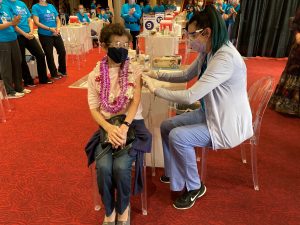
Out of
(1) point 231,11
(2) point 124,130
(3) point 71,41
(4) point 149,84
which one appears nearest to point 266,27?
(1) point 231,11

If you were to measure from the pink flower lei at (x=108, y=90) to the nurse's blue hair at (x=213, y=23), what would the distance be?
1.66ft

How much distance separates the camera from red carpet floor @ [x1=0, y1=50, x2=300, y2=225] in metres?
1.78

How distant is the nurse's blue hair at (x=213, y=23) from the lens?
1514 millimetres

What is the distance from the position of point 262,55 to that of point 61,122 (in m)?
5.23

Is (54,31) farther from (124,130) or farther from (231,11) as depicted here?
(231,11)

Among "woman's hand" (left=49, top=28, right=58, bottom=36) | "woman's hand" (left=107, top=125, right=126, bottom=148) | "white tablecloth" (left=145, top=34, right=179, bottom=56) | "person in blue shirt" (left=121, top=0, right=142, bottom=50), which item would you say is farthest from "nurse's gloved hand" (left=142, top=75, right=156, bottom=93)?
"person in blue shirt" (left=121, top=0, right=142, bottom=50)

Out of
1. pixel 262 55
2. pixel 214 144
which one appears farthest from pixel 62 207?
pixel 262 55

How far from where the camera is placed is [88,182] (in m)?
2.11

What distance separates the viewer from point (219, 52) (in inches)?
61.0

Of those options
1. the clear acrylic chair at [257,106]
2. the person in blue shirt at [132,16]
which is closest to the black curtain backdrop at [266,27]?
the person in blue shirt at [132,16]

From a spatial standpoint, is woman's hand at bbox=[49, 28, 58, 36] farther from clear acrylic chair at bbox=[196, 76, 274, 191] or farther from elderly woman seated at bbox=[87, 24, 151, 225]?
clear acrylic chair at bbox=[196, 76, 274, 191]

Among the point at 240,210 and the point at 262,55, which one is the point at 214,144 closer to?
the point at 240,210

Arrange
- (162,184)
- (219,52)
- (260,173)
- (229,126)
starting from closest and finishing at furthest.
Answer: (219,52), (229,126), (162,184), (260,173)

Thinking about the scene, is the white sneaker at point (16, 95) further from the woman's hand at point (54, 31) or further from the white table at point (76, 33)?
the white table at point (76, 33)
